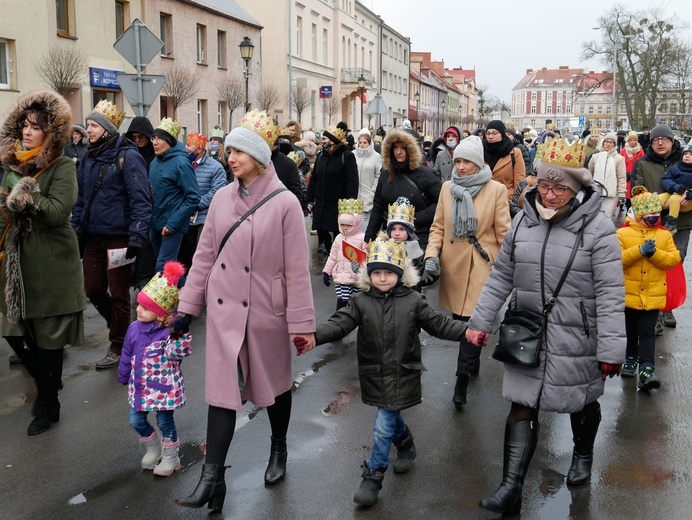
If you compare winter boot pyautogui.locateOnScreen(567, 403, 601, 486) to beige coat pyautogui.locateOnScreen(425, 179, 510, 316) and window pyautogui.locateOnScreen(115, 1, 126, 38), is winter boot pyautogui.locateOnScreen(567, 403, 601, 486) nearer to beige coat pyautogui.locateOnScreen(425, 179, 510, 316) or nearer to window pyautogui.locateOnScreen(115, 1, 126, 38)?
beige coat pyautogui.locateOnScreen(425, 179, 510, 316)

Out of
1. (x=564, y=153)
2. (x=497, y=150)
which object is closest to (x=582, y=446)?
(x=564, y=153)

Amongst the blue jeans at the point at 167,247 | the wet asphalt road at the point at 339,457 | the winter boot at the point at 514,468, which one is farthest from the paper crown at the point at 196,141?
the winter boot at the point at 514,468

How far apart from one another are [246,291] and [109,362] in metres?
3.15

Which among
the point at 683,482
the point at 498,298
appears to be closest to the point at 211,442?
the point at 498,298

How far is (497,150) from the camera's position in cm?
937

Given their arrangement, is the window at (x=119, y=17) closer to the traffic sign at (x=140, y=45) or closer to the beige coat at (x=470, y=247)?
the traffic sign at (x=140, y=45)

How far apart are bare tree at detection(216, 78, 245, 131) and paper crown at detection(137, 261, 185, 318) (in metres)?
28.3

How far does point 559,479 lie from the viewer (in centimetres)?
471

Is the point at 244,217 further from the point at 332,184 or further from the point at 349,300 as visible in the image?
the point at 332,184

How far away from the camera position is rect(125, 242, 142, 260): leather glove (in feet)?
21.4

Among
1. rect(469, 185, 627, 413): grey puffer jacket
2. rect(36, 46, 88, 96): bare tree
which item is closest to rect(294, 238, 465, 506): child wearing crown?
rect(469, 185, 627, 413): grey puffer jacket

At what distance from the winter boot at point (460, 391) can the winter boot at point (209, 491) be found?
2283 millimetres

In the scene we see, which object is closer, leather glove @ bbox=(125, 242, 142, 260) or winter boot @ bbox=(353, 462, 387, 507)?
winter boot @ bbox=(353, 462, 387, 507)

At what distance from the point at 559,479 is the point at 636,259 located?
7.67 ft
